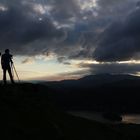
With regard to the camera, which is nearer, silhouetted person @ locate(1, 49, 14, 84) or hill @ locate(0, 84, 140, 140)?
hill @ locate(0, 84, 140, 140)

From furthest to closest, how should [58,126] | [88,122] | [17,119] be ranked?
[88,122]
[58,126]
[17,119]

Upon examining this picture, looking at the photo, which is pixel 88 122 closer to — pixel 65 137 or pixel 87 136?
pixel 87 136

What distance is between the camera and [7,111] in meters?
31.3

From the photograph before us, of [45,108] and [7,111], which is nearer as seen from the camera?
[7,111]

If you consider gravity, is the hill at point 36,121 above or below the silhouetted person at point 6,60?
below

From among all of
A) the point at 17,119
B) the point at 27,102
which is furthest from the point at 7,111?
the point at 27,102

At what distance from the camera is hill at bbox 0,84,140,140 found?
2945cm

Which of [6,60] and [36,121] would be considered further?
[6,60]

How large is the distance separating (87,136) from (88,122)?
416 centimetres

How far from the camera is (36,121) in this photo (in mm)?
31609

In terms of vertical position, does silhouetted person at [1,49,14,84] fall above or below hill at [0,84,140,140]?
above

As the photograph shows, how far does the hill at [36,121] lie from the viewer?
29.5m

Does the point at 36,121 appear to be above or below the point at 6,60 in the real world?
below

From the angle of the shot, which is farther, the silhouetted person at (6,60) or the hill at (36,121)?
the silhouetted person at (6,60)
